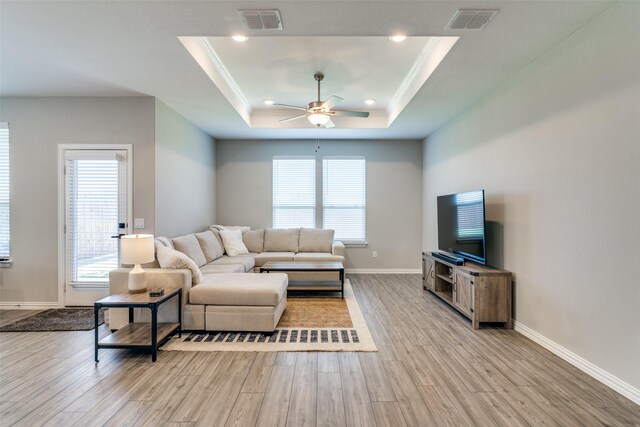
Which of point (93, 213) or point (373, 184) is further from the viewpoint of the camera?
point (373, 184)

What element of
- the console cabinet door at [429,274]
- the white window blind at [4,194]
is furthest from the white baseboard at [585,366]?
the white window blind at [4,194]

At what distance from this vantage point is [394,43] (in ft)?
10.3

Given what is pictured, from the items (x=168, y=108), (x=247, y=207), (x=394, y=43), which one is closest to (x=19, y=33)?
(x=168, y=108)

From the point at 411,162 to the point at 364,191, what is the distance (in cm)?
118

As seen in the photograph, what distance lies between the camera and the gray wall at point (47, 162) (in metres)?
3.90

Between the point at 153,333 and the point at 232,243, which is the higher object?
the point at 232,243

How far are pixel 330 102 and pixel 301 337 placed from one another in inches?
106

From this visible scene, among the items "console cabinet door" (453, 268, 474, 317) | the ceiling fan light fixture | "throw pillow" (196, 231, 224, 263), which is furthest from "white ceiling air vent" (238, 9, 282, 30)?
"throw pillow" (196, 231, 224, 263)

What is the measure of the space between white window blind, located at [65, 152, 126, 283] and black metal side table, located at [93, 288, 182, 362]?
4.57 ft

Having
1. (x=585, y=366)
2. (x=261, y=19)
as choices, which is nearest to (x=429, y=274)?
(x=585, y=366)

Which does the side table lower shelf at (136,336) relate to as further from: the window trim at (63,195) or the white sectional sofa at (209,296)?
the window trim at (63,195)

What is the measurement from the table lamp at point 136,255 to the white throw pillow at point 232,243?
232 cm

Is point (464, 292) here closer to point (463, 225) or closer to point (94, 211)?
point (463, 225)

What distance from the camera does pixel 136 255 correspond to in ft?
9.71
